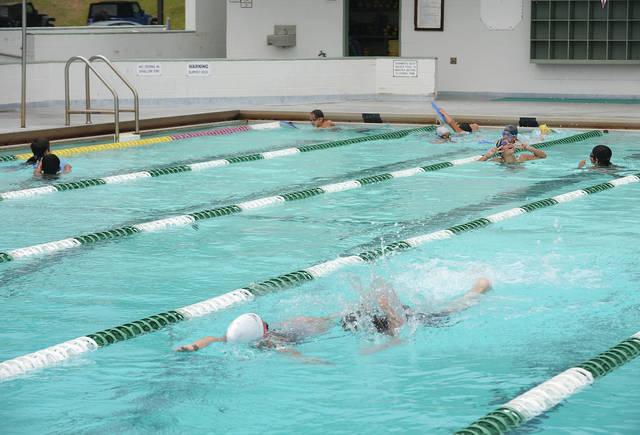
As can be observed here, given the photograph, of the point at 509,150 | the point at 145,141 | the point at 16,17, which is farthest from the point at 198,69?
the point at 16,17

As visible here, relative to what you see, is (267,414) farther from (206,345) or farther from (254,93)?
(254,93)

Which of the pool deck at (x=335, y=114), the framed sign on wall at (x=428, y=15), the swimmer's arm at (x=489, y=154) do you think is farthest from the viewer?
the framed sign on wall at (x=428, y=15)

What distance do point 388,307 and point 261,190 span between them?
4692 millimetres

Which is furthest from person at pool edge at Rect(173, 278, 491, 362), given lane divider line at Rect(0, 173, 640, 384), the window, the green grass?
the green grass

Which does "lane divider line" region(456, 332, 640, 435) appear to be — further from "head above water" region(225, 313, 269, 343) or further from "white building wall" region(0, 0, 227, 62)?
"white building wall" region(0, 0, 227, 62)

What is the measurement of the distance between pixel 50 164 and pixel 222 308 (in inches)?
197

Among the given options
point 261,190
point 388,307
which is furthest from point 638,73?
point 388,307

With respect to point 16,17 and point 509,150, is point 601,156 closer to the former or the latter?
point 509,150

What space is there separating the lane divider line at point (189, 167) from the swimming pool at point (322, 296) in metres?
0.18

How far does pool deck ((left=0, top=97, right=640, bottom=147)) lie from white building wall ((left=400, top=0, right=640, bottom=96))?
3.56 feet

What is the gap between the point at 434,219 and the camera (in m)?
8.23

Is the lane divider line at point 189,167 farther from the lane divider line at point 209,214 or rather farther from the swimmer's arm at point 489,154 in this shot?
the swimmer's arm at point 489,154

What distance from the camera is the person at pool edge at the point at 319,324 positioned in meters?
4.72

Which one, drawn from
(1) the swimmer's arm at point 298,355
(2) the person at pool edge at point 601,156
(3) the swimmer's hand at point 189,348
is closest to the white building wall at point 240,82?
(2) the person at pool edge at point 601,156
